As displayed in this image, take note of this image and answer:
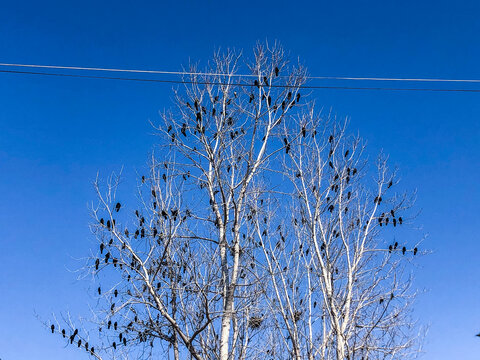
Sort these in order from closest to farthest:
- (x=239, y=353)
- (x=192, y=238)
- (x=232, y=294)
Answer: (x=232, y=294) → (x=192, y=238) → (x=239, y=353)

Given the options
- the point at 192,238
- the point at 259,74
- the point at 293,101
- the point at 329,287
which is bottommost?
the point at 329,287

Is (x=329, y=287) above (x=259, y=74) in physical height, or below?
below

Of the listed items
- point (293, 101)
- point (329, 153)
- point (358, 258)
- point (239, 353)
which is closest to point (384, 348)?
point (358, 258)

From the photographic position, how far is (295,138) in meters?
9.62

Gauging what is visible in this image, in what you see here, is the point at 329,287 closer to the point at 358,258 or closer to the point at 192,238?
the point at 358,258

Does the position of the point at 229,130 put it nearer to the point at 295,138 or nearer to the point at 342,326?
the point at 295,138

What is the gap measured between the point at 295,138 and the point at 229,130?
110 centimetres

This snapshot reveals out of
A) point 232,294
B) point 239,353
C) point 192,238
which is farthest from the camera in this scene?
point 239,353

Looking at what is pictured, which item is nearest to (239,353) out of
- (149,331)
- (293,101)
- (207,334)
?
(207,334)

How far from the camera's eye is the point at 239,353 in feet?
32.7

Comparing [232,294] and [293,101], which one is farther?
[293,101]

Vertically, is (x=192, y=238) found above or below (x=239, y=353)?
above

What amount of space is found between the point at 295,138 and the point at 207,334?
11.1 feet

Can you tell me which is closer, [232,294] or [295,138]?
[232,294]
